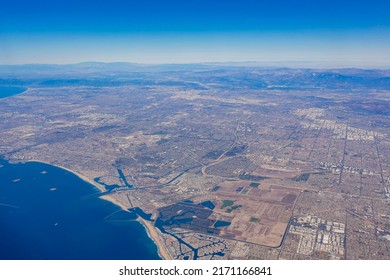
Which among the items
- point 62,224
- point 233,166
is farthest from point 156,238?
point 233,166

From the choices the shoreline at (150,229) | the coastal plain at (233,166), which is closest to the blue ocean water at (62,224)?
the shoreline at (150,229)

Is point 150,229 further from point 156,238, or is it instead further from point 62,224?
point 62,224

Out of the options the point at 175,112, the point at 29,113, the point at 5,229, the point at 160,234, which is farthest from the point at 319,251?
the point at 29,113

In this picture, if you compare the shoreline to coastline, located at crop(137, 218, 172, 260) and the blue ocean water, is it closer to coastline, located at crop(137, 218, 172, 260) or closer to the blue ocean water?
coastline, located at crop(137, 218, 172, 260)

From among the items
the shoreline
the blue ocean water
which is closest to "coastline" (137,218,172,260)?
the shoreline

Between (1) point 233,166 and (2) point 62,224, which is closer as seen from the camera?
A: (2) point 62,224

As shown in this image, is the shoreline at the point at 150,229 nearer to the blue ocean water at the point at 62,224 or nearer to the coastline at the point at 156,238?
the coastline at the point at 156,238
